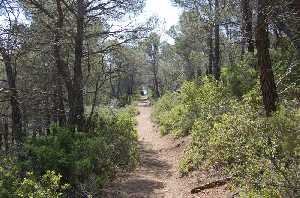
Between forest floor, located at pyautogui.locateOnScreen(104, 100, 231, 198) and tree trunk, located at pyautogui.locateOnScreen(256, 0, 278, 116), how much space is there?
86.6 inches

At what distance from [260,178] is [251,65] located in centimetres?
1047

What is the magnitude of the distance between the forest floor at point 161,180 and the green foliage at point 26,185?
231 cm

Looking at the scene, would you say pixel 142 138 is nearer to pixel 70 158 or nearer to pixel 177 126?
pixel 177 126

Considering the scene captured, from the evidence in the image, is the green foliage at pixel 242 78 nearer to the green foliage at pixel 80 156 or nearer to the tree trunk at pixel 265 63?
the green foliage at pixel 80 156

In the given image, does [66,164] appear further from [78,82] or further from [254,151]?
[78,82]

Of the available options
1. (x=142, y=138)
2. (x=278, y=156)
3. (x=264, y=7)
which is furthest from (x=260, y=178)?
(x=142, y=138)

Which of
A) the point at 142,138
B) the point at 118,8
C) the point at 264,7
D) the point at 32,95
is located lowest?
the point at 142,138

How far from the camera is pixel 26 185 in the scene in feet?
24.0

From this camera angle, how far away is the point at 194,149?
13188 millimetres

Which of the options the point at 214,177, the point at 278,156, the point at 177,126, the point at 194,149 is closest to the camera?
the point at 278,156

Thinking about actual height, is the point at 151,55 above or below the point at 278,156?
above

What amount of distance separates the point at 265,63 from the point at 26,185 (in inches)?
227

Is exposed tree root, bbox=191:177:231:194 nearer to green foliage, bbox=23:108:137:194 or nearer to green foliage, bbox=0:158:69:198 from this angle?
green foliage, bbox=23:108:137:194

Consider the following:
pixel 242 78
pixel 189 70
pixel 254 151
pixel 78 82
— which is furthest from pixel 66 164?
pixel 189 70
